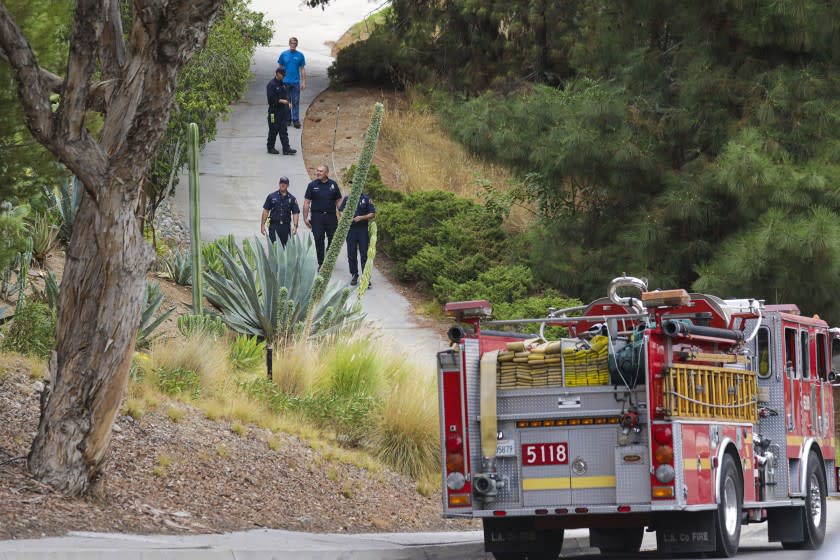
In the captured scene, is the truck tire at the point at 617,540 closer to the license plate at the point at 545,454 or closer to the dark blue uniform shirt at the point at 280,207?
the license plate at the point at 545,454

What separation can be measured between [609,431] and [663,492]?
68 centimetres

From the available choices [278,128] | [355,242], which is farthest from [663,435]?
[278,128]

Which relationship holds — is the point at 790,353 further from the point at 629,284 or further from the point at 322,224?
the point at 322,224

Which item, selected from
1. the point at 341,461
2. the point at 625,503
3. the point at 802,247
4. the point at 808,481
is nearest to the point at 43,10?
the point at 341,461

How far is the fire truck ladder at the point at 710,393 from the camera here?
1005cm

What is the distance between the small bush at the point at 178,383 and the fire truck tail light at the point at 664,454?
243 inches

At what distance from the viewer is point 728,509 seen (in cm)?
1098

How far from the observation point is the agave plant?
57.4 ft

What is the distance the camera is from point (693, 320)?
458 inches

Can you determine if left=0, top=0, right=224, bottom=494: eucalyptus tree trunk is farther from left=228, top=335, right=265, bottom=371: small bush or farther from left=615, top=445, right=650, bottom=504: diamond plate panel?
left=228, top=335, right=265, bottom=371: small bush

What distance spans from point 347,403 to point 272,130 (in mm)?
18021

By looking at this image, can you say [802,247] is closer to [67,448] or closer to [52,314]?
[52,314]

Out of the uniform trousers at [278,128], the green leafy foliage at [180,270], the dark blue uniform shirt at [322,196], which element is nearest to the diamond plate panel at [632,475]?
the green leafy foliage at [180,270]

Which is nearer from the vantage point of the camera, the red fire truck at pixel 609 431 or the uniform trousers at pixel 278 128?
the red fire truck at pixel 609 431
